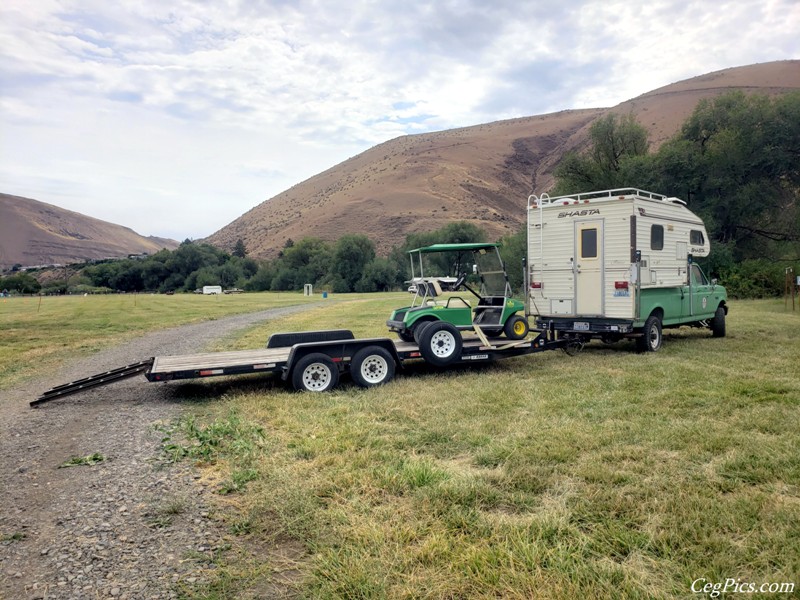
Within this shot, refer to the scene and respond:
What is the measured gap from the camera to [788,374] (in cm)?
850

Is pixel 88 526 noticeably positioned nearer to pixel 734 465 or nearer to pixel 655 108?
pixel 734 465

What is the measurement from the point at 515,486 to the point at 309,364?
4460 mm

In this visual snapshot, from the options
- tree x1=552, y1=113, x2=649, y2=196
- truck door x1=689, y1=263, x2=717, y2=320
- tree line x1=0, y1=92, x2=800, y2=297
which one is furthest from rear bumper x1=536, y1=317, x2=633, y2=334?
tree x1=552, y1=113, x2=649, y2=196

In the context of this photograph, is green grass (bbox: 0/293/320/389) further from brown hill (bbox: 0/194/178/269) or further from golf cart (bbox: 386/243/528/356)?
brown hill (bbox: 0/194/178/269)

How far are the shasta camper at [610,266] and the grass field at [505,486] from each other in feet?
9.60

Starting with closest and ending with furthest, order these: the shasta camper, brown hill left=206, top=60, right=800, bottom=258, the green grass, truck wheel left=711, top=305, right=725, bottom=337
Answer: the shasta camper, the green grass, truck wheel left=711, top=305, right=725, bottom=337, brown hill left=206, top=60, right=800, bottom=258

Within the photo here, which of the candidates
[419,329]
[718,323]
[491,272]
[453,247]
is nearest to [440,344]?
[419,329]

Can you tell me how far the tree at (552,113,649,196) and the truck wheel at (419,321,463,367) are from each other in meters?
34.6

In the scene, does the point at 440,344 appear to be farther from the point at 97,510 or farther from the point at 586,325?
the point at 97,510

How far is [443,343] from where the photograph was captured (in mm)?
9039

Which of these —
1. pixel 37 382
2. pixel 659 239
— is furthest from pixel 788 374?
pixel 37 382

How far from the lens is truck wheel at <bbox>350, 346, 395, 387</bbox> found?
8281 millimetres

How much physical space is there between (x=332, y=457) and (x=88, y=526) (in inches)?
78.8

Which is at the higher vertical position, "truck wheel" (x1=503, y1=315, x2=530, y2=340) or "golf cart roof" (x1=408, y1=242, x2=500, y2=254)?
"golf cart roof" (x1=408, y1=242, x2=500, y2=254)
